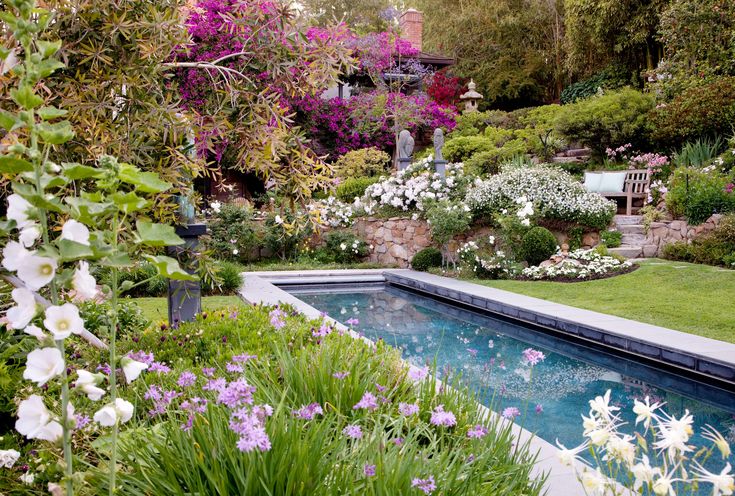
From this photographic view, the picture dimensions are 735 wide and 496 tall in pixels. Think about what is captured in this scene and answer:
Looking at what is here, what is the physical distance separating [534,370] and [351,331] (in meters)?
2.08

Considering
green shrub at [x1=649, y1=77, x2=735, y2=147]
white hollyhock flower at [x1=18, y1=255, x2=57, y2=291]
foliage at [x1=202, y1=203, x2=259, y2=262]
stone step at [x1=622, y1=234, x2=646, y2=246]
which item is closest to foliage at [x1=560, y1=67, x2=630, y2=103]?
green shrub at [x1=649, y1=77, x2=735, y2=147]

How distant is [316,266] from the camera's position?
11891 millimetres

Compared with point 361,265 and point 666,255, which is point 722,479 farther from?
point 361,265

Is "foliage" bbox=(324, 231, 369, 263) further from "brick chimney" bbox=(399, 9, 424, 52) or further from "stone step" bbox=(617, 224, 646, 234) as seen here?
"brick chimney" bbox=(399, 9, 424, 52)

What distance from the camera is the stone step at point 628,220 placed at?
1111 cm

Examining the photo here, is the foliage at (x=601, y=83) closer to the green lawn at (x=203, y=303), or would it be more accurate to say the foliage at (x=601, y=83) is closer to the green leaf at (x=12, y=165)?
the green lawn at (x=203, y=303)

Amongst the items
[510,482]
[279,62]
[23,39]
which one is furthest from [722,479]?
[279,62]

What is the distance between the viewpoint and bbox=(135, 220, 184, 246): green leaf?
3.66 ft

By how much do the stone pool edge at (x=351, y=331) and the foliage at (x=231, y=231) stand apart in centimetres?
114

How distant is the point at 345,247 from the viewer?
1246cm

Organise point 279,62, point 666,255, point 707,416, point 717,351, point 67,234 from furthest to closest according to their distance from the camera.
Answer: point 666,255
point 717,351
point 707,416
point 279,62
point 67,234

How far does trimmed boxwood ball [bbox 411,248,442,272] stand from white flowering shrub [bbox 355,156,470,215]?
0.85m

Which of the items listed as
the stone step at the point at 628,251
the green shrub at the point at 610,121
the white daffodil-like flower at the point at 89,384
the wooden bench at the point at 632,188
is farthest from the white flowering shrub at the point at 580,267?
the white daffodil-like flower at the point at 89,384

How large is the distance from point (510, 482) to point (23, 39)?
6.35 feet
